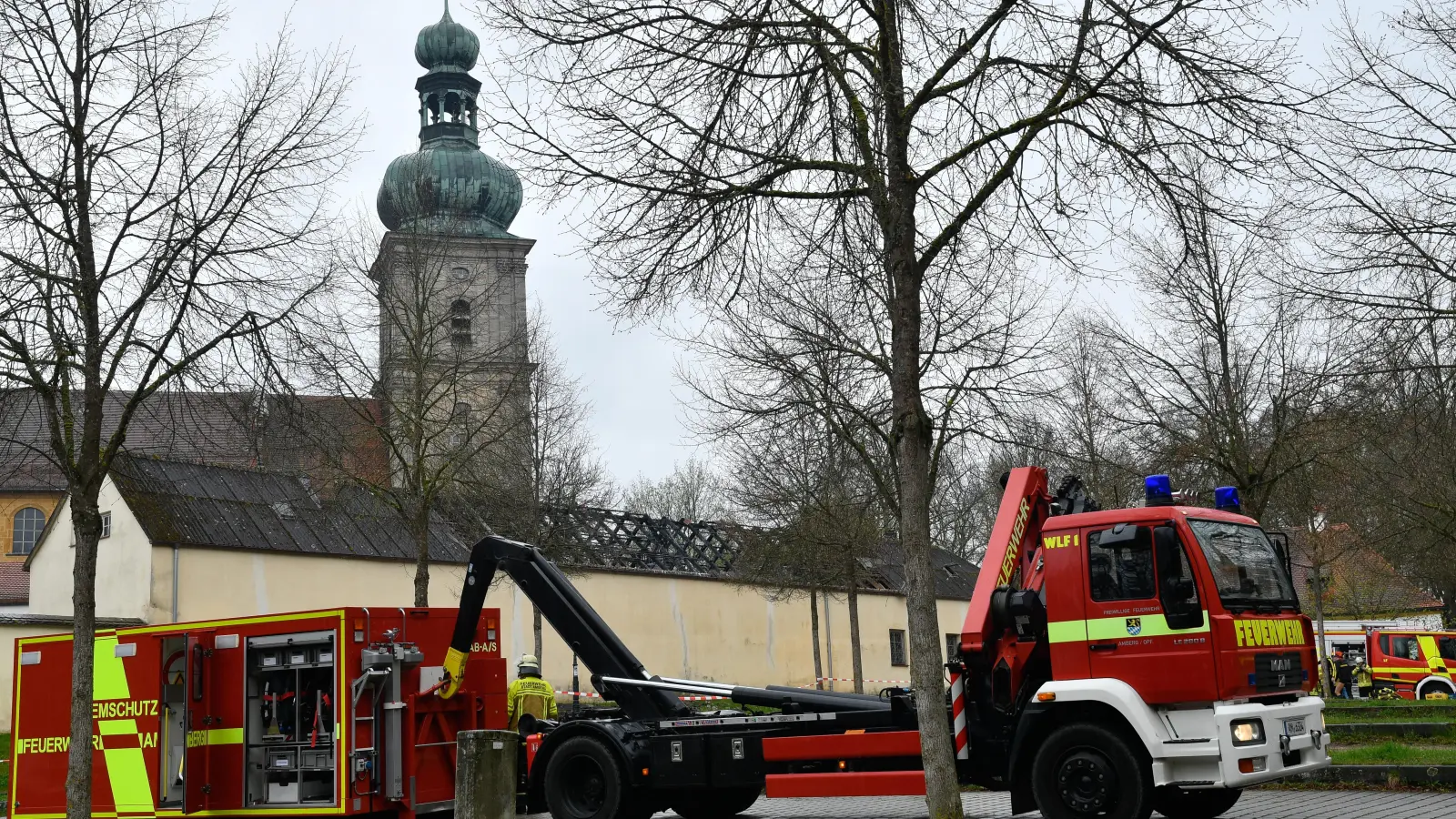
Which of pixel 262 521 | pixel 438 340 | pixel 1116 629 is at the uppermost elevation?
pixel 438 340

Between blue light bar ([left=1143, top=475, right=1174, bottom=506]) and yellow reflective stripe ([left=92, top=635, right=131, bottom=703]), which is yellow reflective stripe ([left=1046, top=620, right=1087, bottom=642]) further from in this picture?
yellow reflective stripe ([left=92, top=635, right=131, bottom=703])

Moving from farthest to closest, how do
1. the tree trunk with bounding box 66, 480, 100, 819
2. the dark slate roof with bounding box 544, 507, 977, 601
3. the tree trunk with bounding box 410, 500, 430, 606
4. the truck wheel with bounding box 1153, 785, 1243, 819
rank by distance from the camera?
1. the dark slate roof with bounding box 544, 507, 977, 601
2. the tree trunk with bounding box 410, 500, 430, 606
3. the tree trunk with bounding box 66, 480, 100, 819
4. the truck wheel with bounding box 1153, 785, 1243, 819

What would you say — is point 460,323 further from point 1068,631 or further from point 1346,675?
point 1346,675

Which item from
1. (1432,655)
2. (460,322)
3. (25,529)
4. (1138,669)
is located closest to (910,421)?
(1138,669)

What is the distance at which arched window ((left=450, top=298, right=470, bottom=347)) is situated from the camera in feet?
88.4

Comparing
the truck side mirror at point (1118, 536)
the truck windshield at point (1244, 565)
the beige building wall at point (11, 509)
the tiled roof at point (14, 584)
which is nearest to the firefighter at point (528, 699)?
the truck side mirror at point (1118, 536)

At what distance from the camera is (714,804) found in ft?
43.7

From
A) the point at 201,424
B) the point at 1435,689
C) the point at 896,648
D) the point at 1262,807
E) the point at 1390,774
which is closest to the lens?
the point at 1262,807

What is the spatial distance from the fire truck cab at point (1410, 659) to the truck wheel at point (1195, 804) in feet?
91.6

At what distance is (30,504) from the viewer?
2093 inches

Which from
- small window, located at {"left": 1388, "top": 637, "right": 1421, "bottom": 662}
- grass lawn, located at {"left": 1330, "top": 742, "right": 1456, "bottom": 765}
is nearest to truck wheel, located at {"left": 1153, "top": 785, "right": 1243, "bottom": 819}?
grass lawn, located at {"left": 1330, "top": 742, "right": 1456, "bottom": 765}

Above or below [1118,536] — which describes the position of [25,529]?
above

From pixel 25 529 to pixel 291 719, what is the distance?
45940 mm

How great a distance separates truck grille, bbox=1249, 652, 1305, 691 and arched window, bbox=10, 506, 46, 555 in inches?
2030
